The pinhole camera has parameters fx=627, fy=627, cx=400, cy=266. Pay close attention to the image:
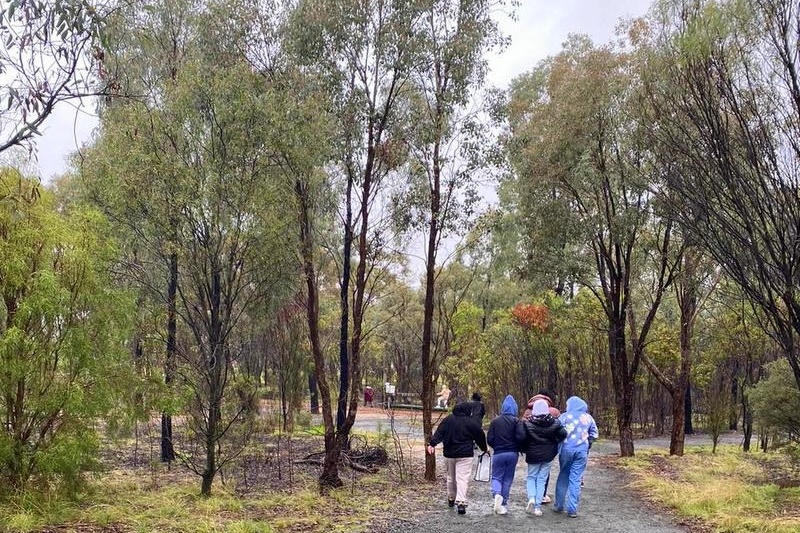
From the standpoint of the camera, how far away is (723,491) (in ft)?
28.1

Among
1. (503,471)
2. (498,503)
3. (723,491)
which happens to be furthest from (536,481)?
(723,491)

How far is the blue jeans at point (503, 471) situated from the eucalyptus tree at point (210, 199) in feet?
11.7

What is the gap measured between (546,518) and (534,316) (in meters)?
13.6

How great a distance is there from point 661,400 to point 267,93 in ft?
66.5

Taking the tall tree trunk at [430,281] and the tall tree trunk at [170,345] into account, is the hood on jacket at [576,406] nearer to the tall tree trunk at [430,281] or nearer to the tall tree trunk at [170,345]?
the tall tree trunk at [430,281]

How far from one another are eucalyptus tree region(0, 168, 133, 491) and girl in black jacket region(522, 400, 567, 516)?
547 cm

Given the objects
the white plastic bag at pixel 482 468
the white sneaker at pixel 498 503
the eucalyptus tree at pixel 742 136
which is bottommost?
the white sneaker at pixel 498 503

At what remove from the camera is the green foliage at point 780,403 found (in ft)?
35.1

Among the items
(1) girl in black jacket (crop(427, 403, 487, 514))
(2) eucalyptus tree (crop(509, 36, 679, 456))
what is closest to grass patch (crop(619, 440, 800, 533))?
(2) eucalyptus tree (crop(509, 36, 679, 456))

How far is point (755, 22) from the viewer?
23.0ft

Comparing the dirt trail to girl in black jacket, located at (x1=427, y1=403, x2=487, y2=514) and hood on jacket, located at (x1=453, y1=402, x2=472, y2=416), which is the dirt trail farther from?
hood on jacket, located at (x1=453, y1=402, x2=472, y2=416)

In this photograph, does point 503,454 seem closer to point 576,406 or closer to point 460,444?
point 460,444

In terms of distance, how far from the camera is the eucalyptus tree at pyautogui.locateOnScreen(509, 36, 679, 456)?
1284 cm

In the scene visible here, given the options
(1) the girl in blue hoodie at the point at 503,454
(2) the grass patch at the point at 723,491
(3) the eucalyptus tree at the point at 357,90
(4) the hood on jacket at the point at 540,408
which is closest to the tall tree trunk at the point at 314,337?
(3) the eucalyptus tree at the point at 357,90
